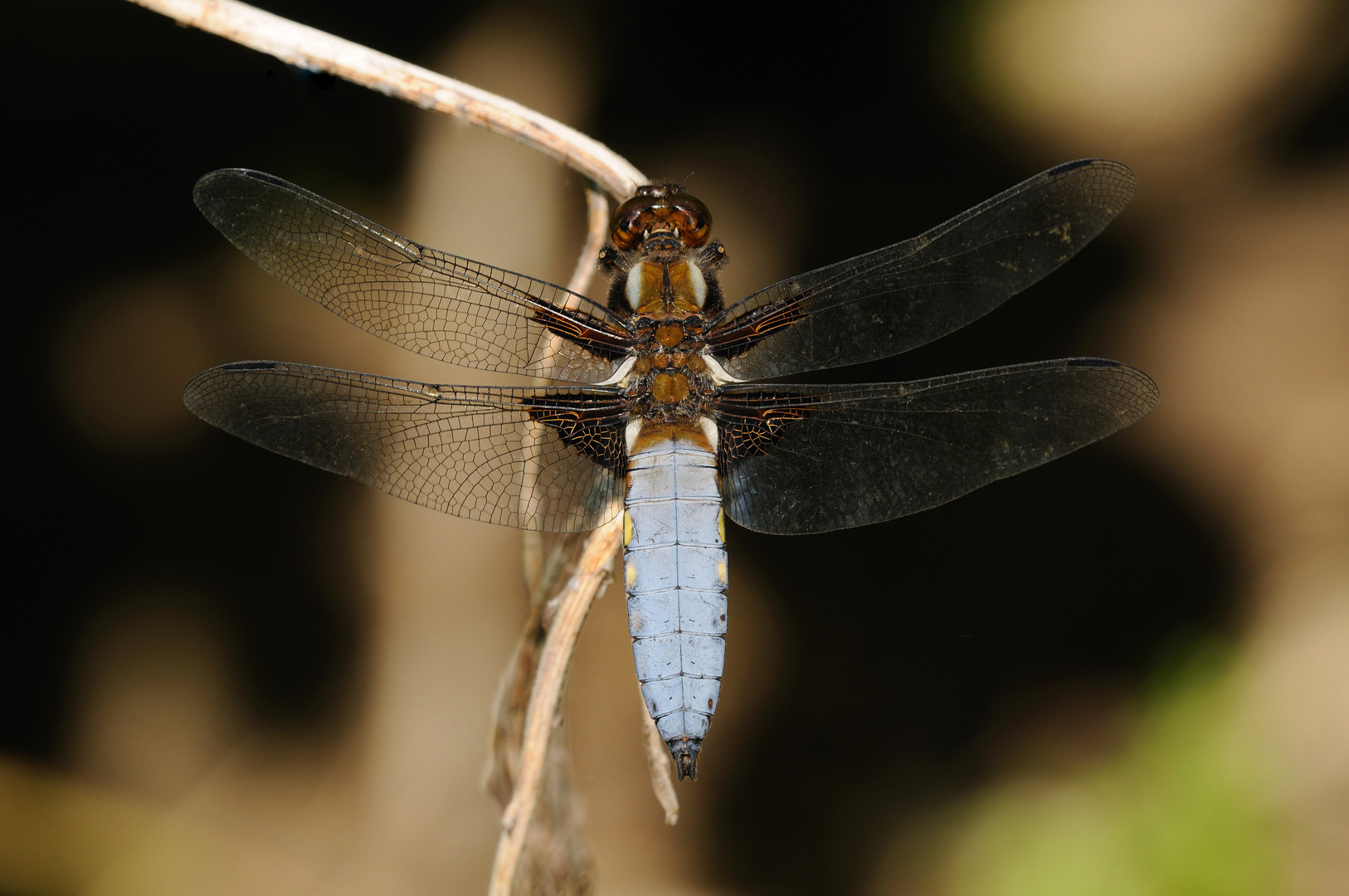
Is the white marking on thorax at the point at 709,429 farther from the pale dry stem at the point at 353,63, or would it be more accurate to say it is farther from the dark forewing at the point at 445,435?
the pale dry stem at the point at 353,63

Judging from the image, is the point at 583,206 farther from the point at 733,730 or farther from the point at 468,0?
the point at 733,730

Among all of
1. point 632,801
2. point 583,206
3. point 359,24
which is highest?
point 359,24

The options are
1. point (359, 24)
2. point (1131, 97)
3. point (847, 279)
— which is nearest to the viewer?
point (847, 279)

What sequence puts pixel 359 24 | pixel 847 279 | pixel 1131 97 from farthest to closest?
1. pixel 1131 97
2. pixel 359 24
3. pixel 847 279

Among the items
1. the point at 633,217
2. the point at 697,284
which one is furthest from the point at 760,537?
the point at 633,217

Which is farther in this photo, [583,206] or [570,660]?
[583,206]

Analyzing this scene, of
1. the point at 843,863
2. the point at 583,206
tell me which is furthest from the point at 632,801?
the point at 583,206

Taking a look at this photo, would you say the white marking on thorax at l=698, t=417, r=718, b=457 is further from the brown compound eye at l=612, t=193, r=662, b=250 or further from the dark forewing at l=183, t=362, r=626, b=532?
the brown compound eye at l=612, t=193, r=662, b=250

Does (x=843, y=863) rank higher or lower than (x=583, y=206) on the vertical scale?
lower
